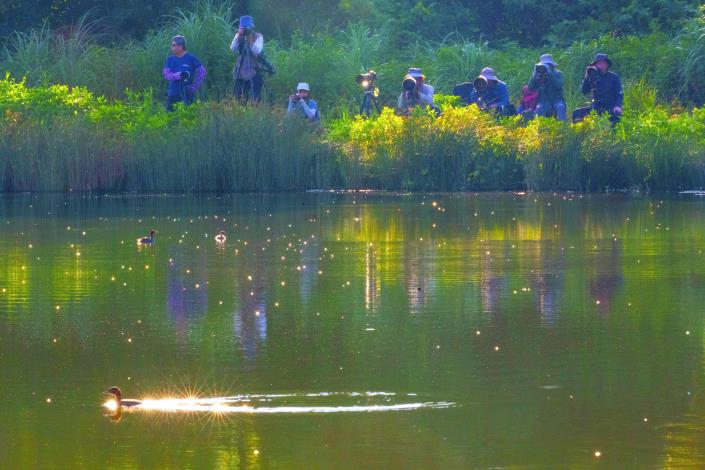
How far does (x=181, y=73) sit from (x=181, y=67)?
0.36ft

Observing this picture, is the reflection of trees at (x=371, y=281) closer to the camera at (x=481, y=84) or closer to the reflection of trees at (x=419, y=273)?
the reflection of trees at (x=419, y=273)

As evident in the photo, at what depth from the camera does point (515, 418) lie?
7832 millimetres

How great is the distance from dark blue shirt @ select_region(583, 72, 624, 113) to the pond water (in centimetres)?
972

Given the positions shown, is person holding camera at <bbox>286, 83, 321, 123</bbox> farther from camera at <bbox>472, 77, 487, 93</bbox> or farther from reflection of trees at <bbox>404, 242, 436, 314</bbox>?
reflection of trees at <bbox>404, 242, 436, 314</bbox>

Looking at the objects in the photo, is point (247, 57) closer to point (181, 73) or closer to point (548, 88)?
point (181, 73)

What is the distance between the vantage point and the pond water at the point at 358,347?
24.2 ft

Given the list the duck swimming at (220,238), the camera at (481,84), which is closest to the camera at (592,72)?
the camera at (481,84)

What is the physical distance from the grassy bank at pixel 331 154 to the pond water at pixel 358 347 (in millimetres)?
7488

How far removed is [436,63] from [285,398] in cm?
2784

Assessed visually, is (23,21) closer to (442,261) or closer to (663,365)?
(442,261)

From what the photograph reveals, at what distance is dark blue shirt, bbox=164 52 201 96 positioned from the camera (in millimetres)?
28953

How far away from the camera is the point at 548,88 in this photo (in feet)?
94.9

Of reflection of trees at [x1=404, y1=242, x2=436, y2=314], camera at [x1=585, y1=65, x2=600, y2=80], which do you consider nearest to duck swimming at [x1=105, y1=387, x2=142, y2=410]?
reflection of trees at [x1=404, y1=242, x2=436, y2=314]

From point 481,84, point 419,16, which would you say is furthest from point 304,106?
point 419,16
